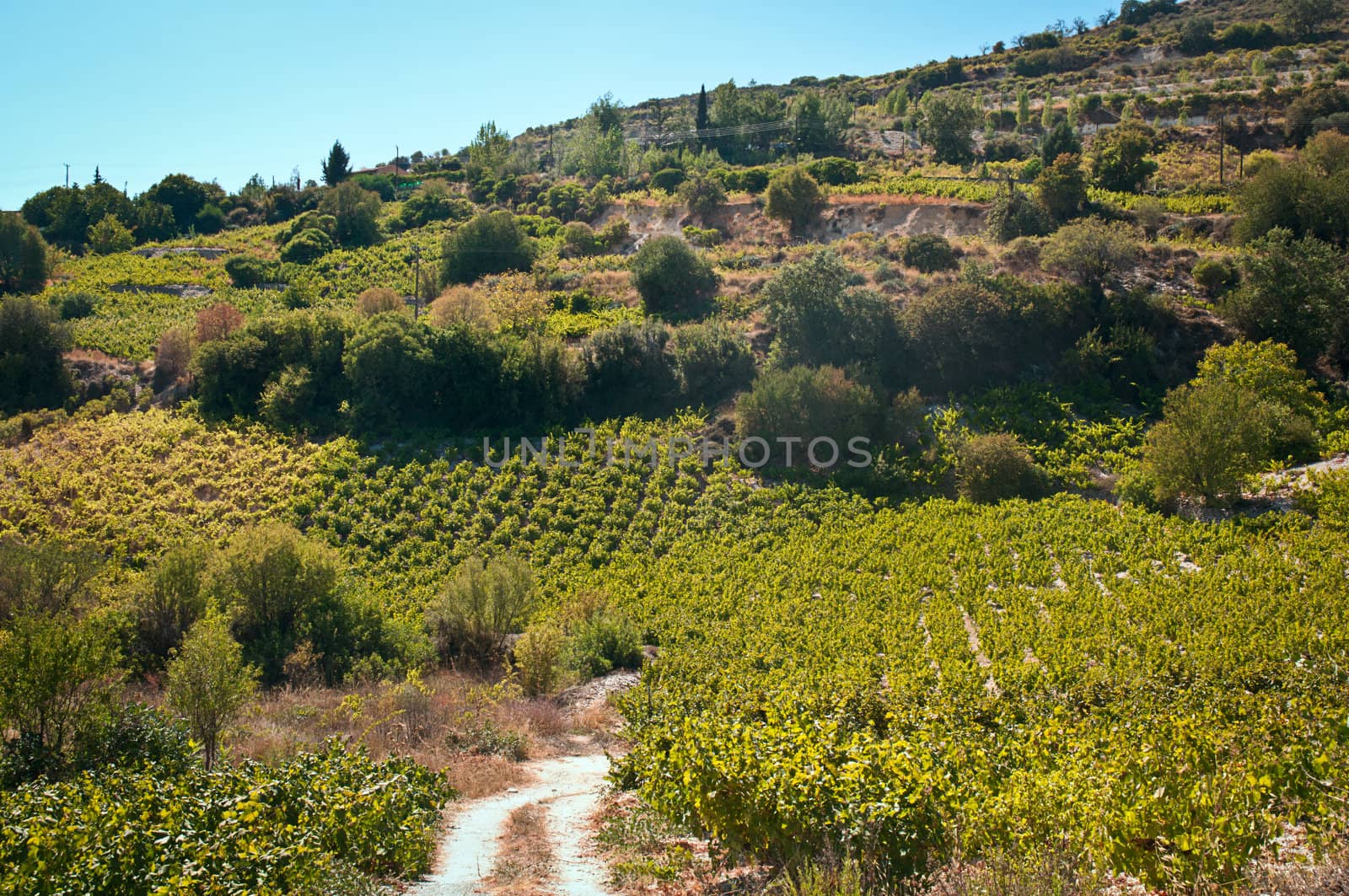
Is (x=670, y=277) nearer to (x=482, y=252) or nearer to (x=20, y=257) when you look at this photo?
(x=482, y=252)

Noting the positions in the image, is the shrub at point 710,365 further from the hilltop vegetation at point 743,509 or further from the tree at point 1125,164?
the tree at point 1125,164

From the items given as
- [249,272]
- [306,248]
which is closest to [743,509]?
[249,272]

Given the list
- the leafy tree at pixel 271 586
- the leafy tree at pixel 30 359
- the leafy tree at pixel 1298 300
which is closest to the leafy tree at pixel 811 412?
the leafy tree at pixel 1298 300

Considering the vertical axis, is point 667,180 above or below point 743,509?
above

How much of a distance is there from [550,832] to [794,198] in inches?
1813

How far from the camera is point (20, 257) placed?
2093 inches

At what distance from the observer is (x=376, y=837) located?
27.1 feet

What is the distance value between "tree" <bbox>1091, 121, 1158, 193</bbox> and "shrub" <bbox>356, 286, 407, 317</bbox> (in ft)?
130

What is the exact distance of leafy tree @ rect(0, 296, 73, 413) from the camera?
3750 cm

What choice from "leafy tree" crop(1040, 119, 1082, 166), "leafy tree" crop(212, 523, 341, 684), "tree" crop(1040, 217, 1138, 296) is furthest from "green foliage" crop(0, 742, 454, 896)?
"leafy tree" crop(1040, 119, 1082, 166)

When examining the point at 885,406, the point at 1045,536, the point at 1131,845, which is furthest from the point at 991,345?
the point at 1131,845

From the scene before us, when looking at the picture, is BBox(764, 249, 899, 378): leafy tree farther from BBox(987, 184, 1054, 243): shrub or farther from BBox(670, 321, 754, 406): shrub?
BBox(987, 184, 1054, 243): shrub

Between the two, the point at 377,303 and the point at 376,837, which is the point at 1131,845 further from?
the point at 377,303

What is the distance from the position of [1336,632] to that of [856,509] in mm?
15799
